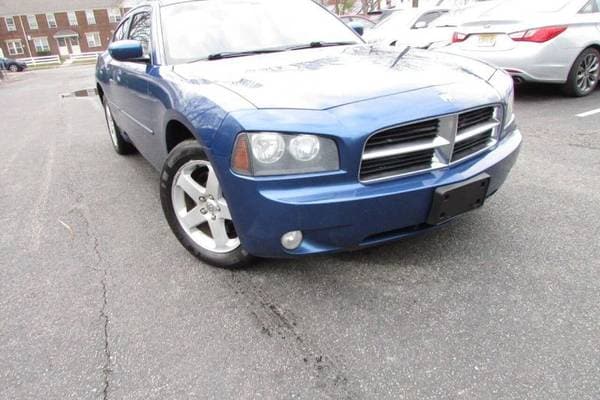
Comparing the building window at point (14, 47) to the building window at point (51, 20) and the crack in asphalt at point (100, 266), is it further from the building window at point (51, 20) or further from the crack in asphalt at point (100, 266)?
the crack in asphalt at point (100, 266)

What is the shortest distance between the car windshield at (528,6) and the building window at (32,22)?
5929cm

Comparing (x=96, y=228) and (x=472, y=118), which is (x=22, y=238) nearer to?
(x=96, y=228)

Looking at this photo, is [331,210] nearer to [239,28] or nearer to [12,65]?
[239,28]

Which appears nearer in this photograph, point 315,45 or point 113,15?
point 315,45

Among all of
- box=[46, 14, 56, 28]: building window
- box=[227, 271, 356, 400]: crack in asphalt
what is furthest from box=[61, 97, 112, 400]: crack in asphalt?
box=[46, 14, 56, 28]: building window

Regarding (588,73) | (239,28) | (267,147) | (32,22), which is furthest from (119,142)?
(32,22)

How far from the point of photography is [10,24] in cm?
5116

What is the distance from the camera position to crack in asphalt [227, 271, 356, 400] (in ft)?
5.77

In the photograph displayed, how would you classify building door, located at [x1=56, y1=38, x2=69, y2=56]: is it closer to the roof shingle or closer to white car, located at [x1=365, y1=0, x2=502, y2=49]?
the roof shingle

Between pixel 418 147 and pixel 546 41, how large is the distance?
474 cm

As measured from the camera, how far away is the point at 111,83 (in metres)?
4.26

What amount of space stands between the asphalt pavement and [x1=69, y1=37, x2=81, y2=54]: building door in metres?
59.0

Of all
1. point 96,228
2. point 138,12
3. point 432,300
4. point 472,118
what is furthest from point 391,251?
point 138,12

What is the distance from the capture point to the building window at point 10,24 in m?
51.0
